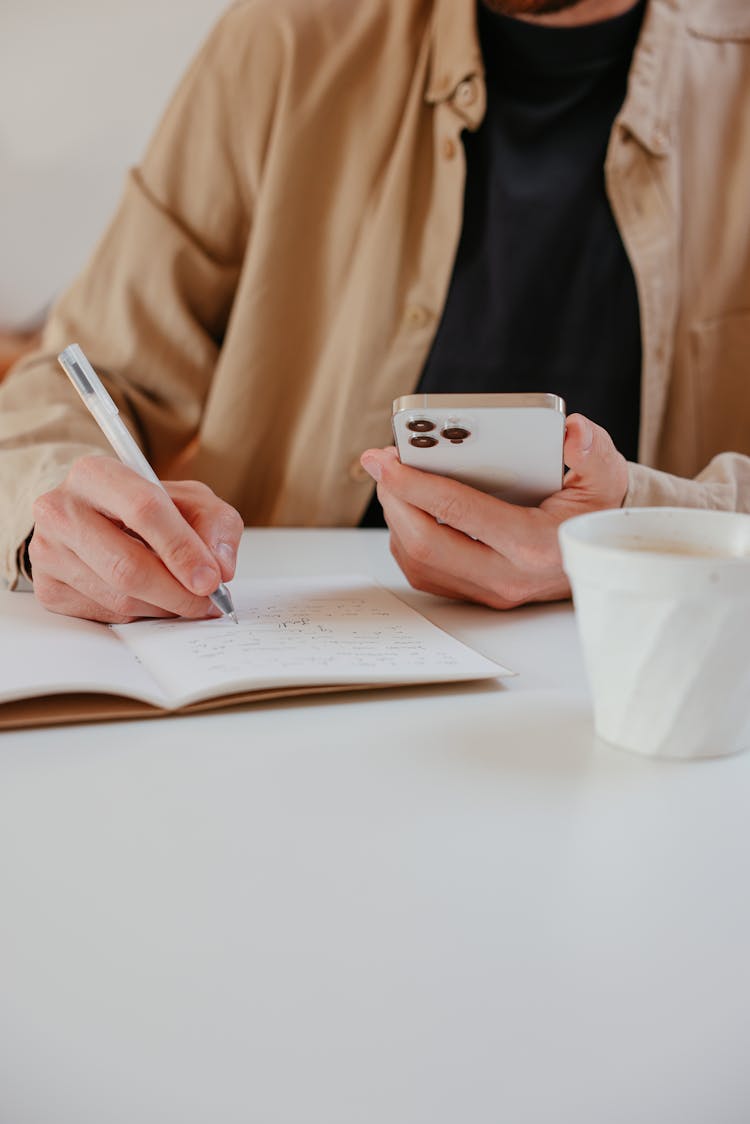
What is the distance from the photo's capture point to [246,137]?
1253mm

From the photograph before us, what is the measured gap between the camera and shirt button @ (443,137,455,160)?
1206 millimetres

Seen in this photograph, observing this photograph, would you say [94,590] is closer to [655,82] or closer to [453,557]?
[453,557]

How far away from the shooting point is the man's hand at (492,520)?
2.28 feet

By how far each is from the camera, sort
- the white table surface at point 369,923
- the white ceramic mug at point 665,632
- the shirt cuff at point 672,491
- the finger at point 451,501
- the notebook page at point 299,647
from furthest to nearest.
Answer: the shirt cuff at point 672,491 < the finger at point 451,501 < the notebook page at point 299,647 < the white ceramic mug at point 665,632 < the white table surface at point 369,923

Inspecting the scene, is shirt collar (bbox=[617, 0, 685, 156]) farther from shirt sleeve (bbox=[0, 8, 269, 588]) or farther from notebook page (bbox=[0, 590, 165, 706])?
notebook page (bbox=[0, 590, 165, 706])

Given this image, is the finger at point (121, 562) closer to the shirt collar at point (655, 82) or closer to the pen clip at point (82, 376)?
the pen clip at point (82, 376)

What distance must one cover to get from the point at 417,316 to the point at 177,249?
0.30 metres

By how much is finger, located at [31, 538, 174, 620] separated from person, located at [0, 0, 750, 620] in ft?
1.75

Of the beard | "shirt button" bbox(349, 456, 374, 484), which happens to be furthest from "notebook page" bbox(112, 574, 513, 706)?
the beard

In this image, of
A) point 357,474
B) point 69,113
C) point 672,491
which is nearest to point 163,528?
point 672,491

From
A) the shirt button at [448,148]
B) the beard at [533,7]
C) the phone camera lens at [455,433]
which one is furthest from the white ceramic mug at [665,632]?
the beard at [533,7]

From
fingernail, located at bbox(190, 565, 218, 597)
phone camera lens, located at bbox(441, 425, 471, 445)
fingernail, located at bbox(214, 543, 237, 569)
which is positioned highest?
phone camera lens, located at bbox(441, 425, 471, 445)

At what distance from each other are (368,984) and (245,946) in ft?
0.16

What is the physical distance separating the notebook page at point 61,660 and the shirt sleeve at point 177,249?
0.52 metres
